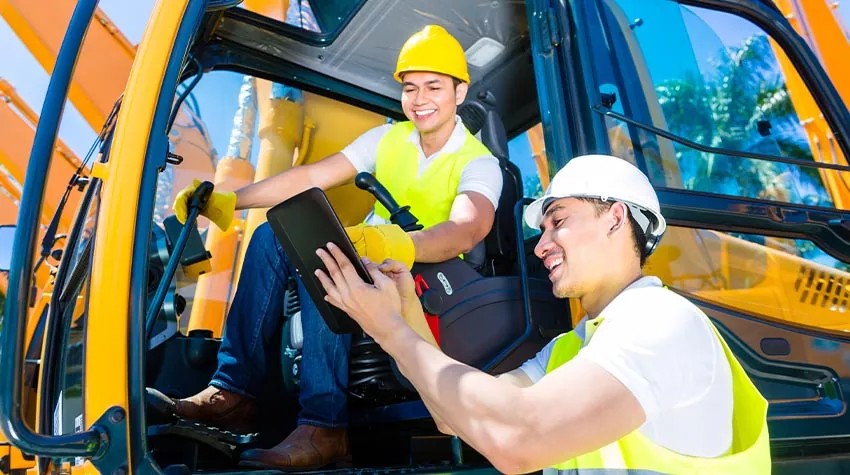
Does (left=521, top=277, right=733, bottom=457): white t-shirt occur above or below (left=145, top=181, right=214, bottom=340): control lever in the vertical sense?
below

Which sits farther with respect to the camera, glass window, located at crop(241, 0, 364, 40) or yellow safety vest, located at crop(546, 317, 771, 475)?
glass window, located at crop(241, 0, 364, 40)

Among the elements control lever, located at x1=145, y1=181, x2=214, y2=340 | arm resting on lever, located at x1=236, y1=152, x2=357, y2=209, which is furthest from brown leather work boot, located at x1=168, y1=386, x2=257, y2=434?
arm resting on lever, located at x1=236, y1=152, x2=357, y2=209

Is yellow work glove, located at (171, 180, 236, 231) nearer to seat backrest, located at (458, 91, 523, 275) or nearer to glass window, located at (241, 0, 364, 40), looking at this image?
seat backrest, located at (458, 91, 523, 275)

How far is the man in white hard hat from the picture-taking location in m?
1.10

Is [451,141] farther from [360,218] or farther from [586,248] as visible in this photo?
[586,248]

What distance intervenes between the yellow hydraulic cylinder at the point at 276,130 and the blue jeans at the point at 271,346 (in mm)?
1067

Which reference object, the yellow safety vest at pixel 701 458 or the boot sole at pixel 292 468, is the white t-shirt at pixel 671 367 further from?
the boot sole at pixel 292 468

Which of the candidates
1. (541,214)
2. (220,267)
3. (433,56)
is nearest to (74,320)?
(541,214)

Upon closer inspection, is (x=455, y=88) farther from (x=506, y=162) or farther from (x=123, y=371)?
(x=123, y=371)

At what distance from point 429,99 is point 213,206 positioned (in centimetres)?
79

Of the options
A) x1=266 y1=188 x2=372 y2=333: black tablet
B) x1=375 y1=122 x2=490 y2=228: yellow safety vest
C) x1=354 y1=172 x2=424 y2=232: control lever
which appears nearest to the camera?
x1=266 y1=188 x2=372 y2=333: black tablet

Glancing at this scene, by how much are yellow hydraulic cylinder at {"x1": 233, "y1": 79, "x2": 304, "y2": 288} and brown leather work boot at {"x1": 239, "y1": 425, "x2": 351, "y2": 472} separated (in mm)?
1656

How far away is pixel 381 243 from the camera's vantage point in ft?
5.61

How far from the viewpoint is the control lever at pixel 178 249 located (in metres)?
1.86
